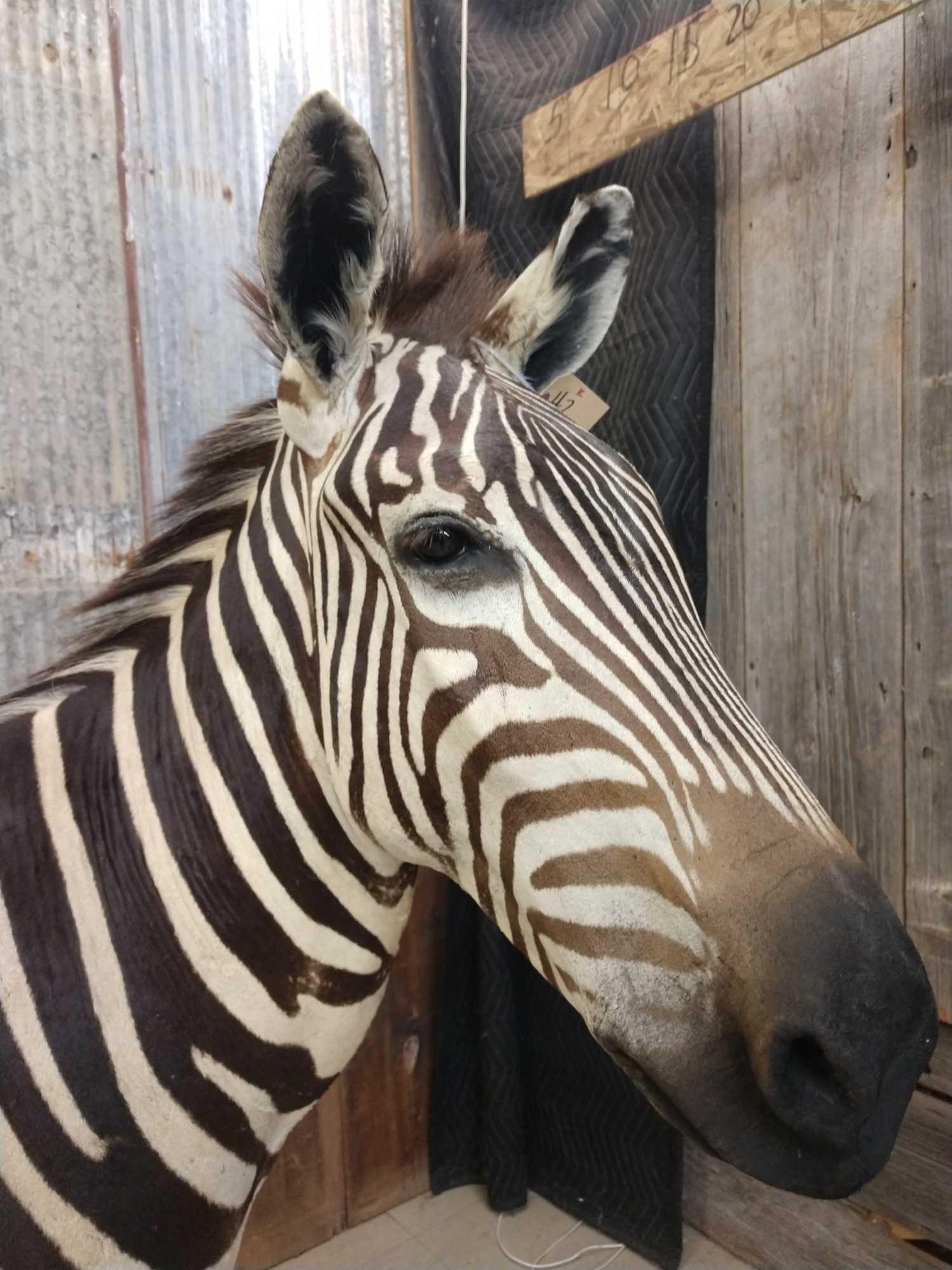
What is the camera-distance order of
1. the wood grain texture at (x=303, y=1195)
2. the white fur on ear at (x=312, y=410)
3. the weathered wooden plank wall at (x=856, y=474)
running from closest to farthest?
the white fur on ear at (x=312, y=410) < the weathered wooden plank wall at (x=856, y=474) < the wood grain texture at (x=303, y=1195)

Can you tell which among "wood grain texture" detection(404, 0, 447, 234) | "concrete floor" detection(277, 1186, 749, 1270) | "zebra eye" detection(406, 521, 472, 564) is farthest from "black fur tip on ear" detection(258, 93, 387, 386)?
"concrete floor" detection(277, 1186, 749, 1270)

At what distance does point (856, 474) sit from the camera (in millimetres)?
1919

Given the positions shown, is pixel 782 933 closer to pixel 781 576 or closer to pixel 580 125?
pixel 781 576

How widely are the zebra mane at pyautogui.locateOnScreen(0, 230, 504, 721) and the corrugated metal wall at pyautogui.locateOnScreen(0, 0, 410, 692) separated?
0.64 metres

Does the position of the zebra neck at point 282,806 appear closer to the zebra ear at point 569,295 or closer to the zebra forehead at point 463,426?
the zebra forehead at point 463,426

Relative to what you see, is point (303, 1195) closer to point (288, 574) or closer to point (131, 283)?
point (288, 574)

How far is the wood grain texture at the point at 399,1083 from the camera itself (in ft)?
8.11

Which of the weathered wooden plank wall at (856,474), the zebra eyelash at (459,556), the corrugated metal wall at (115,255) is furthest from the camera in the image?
the corrugated metal wall at (115,255)

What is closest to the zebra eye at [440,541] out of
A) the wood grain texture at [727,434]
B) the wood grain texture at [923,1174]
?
the wood grain texture at [727,434]

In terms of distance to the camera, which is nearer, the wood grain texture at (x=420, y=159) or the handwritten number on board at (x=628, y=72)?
the handwritten number on board at (x=628, y=72)

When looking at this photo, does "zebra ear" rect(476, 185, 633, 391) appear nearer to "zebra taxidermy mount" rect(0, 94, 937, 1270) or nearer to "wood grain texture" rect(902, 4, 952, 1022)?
"zebra taxidermy mount" rect(0, 94, 937, 1270)

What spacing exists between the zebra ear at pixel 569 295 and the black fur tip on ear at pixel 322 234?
9.9 inches

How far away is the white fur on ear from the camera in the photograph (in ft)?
3.75

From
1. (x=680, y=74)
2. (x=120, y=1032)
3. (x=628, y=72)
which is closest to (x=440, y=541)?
(x=120, y=1032)
